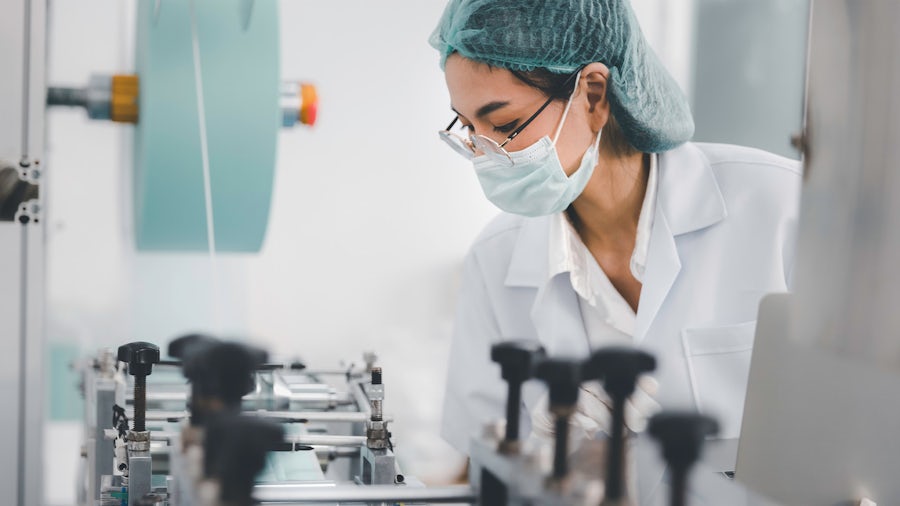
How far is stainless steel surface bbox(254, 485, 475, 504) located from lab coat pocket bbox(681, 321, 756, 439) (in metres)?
0.82

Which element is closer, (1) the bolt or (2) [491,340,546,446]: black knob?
(2) [491,340,546,446]: black knob

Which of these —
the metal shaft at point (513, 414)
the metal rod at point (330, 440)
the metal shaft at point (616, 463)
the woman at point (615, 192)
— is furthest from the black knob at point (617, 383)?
the woman at point (615, 192)

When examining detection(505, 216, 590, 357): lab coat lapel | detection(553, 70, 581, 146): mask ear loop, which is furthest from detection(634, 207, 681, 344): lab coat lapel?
detection(553, 70, 581, 146): mask ear loop

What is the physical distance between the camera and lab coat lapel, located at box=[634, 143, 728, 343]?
1471 millimetres

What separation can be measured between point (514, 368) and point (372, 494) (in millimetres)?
157

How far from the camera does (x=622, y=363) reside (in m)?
0.53

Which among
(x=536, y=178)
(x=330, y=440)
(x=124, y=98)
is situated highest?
(x=124, y=98)

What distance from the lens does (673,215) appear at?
1505mm

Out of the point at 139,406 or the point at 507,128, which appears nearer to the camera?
the point at 139,406

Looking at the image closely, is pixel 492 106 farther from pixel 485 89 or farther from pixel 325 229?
pixel 325 229

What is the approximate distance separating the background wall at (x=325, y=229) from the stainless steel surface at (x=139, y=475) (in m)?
1.19

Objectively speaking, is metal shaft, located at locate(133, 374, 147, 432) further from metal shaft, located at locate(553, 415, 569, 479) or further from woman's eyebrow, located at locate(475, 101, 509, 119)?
woman's eyebrow, located at locate(475, 101, 509, 119)

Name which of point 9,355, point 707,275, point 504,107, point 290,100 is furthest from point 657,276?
point 9,355

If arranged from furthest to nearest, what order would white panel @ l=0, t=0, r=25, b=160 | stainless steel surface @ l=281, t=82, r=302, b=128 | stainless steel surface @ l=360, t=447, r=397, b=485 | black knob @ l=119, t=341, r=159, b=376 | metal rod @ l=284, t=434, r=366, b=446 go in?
stainless steel surface @ l=281, t=82, r=302, b=128 → white panel @ l=0, t=0, r=25, b=160 → metal rod @ l=284, t=434, r=366, b=446 → stainless steel surface @ l=360, t=447, r=397, b=485 → black knob @ l=119, t=341, r=159, b=376
